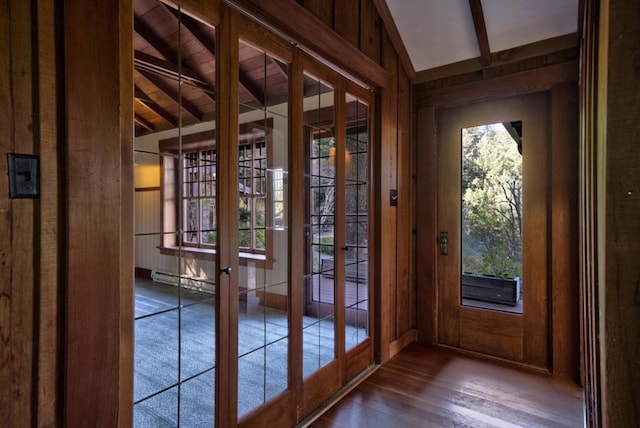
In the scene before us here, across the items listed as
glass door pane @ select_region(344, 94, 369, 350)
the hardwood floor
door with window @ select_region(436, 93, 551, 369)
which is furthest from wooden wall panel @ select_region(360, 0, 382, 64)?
the hardwood floor

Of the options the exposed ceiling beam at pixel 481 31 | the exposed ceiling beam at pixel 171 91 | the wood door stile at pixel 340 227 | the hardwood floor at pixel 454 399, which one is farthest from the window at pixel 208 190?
the exposed ceiling beam at pixel 481 31

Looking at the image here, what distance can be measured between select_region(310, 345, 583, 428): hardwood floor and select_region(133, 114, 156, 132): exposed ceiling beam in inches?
75.6

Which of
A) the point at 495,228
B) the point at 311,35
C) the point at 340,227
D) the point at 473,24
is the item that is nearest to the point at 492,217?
the point at 495,228

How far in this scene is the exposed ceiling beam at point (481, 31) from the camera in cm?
272

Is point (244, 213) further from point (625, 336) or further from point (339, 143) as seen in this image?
point (625, 336)

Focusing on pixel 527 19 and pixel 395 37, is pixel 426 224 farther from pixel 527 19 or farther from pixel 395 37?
pixel 527 19

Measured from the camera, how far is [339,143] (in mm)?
2598

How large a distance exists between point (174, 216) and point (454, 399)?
223 cm

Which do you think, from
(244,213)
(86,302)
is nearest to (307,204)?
(244,213)

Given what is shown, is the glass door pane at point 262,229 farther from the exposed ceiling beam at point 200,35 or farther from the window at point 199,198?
the window at point 199,198

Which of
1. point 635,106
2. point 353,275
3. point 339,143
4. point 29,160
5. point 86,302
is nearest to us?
point 635,106

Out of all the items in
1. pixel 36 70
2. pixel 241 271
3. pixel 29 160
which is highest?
pixel 36 70

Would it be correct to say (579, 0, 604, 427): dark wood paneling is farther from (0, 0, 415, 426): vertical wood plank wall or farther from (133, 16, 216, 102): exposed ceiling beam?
(133, 16, 216, 102): exposed ceiling beam

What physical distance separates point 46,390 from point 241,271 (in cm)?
90
